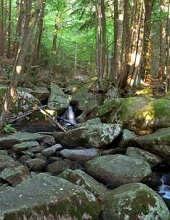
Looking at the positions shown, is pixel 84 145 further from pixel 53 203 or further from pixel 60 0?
pixel 60 0

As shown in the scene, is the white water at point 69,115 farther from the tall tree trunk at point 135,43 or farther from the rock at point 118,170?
the rock at point 118,170

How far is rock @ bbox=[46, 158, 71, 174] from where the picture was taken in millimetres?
6876

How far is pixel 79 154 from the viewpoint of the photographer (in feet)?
25.1

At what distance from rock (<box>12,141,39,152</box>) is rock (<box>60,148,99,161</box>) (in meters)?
0.77

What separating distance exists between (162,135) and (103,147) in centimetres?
154

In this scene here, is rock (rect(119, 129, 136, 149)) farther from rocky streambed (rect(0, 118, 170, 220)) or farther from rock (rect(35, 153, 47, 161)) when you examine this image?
rock (rect(35, 153, 47, 161))

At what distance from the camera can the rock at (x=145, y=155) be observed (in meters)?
7.32

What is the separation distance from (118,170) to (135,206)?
1.50 meters

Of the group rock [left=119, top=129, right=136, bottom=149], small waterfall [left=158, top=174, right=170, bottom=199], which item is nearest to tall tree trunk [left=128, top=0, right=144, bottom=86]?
rock [left=119, top=129, right=136, bottom=149]

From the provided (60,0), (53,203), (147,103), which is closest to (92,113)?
(147,103)

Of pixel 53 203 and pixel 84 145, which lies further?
pixel 84 145

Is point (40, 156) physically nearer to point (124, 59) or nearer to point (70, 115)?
point (70, 115)

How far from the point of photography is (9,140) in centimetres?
816

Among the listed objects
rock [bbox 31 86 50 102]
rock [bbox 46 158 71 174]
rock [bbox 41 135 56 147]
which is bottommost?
rock [bbox 46 158 71 174]
